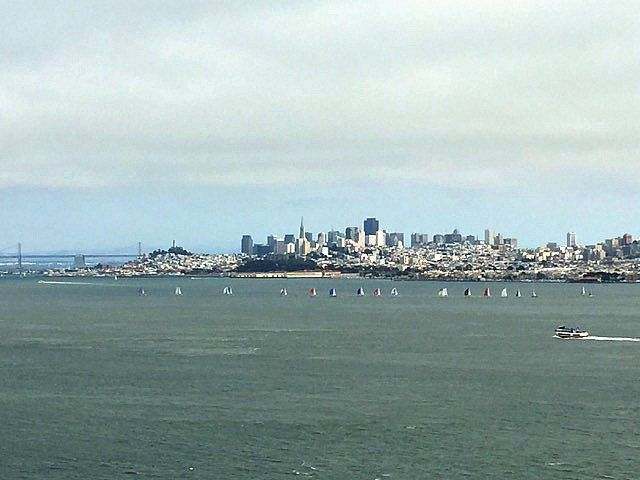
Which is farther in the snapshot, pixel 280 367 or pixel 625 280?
pixel 625 280

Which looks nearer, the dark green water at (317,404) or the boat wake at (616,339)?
the dark green water at (317,404)

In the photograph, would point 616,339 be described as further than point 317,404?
Yes

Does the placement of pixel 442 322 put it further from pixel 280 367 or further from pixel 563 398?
pixel 563 398

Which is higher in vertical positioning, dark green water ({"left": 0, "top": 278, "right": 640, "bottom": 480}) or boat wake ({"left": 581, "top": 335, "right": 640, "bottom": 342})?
boat wake ({"left": 581, "top": 335, "right": 640, "bottom": 342})

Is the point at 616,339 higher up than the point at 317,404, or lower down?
higher up

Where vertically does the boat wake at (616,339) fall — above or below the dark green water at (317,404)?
above

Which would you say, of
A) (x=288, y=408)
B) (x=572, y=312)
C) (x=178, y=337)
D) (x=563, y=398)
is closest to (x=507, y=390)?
(x=563, y=398)

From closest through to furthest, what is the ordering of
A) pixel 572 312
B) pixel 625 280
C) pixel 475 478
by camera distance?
pixel 475 478 < pixel 572 312 < pixel 625 280

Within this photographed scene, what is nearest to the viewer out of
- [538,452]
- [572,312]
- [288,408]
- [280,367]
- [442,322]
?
[538,452]
